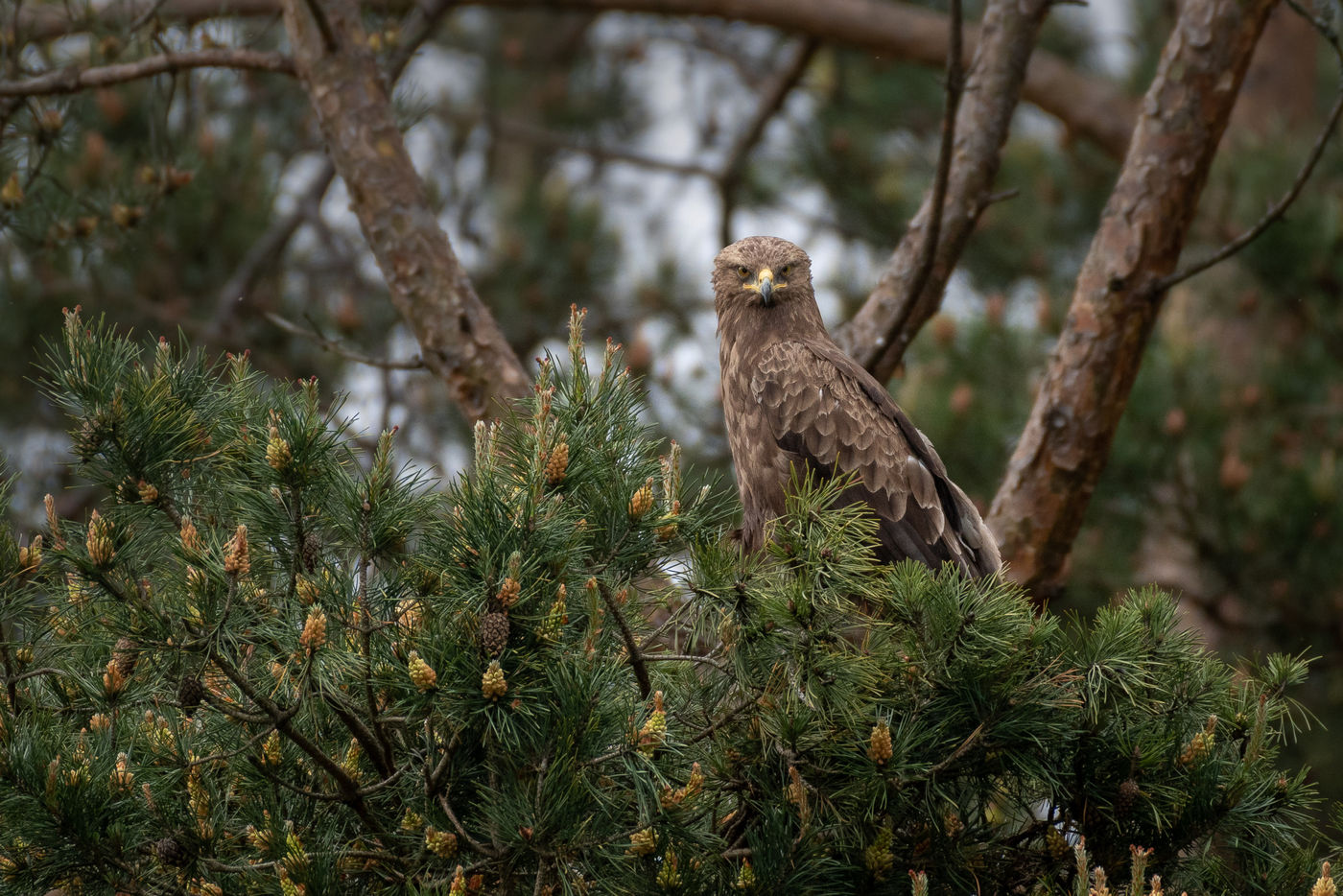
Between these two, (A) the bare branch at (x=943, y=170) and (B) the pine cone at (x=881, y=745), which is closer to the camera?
(B) the pine cone at (x=881, y=745)

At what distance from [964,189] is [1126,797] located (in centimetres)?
305

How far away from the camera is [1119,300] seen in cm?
525

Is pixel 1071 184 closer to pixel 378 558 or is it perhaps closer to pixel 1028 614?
pixel 1028 614

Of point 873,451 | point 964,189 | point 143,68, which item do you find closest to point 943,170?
point 964,189

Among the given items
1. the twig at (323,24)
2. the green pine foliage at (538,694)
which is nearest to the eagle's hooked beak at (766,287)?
the twig at (323,24)

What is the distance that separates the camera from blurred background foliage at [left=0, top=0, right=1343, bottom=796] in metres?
7.57

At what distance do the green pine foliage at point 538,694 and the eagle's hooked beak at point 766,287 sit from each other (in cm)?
218

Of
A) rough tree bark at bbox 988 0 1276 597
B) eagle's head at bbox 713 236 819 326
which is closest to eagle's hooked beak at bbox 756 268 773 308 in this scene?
eagle's head at bbox 713 236 819 326

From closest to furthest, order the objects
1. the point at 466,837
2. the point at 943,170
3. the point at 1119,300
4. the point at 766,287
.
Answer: the point at 466,837 → the point at 943,170 → the point at 1119,300 → the point at 766,287

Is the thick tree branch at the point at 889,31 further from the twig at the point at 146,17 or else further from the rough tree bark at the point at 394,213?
the rough tree bark at the point at 394,213

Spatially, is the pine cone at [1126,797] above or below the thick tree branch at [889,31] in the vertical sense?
below

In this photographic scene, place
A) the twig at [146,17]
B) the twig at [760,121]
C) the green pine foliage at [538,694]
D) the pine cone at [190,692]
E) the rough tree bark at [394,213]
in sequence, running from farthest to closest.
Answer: the twig at [760,121] < the twig at [146,17] < the rough tree bark at [394,213] < the pine cone at [190,692] < the green pine foliage at [538,694]

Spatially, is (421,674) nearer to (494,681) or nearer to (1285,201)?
(494,681)

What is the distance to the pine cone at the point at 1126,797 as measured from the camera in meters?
3.17
